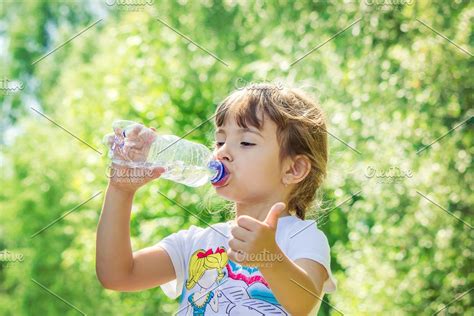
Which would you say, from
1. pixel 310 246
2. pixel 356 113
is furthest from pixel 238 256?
pixel 356 113

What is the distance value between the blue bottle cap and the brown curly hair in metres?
0.08

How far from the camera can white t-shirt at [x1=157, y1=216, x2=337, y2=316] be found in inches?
56.3

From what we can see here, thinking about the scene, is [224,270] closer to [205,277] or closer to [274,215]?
[205,277]

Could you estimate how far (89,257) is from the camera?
4816 millimetres

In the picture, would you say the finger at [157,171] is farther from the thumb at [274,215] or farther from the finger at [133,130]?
the thumb at [274,215]

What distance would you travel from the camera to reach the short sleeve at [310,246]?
1420mm

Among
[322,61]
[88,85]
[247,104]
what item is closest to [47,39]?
[88,85]

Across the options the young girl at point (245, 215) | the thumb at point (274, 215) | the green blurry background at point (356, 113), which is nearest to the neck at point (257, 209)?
the young girl at point (245, 215)

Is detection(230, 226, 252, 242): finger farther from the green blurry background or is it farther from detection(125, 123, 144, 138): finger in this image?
the green blurry background

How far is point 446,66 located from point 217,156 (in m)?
1.99

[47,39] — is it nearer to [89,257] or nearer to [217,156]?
[89,257]

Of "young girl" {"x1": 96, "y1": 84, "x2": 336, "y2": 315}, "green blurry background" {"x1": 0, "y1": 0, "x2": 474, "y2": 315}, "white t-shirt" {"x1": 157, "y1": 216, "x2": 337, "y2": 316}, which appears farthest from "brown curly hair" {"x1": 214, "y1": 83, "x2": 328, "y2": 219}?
"green blurry background" {"x1": 0, "y1": 0, "x2": 474, "y2": 315}

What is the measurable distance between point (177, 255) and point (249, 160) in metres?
0.24

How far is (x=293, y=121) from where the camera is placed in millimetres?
1562
